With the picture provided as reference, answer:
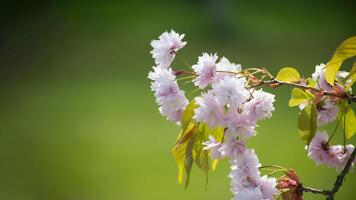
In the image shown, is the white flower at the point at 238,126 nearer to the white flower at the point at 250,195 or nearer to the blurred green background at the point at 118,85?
the white flower at the point at 250,195

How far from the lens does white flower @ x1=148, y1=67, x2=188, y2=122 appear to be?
0.57 metres

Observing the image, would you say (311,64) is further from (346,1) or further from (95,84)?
(346,1)

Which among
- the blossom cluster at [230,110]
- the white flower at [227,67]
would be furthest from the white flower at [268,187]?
the white flower at [227,67]

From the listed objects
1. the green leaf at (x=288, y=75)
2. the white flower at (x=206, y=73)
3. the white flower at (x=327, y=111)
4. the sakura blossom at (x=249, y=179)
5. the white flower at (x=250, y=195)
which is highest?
the white flower at (x=206, y=73)

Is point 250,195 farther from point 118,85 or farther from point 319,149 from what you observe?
point 118,85

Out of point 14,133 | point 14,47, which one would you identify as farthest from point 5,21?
point 14,133

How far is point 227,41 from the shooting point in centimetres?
407

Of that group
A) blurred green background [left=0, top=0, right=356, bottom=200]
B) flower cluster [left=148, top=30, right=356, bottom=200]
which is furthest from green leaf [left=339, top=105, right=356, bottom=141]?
blurred green background [left=0, top=0, right=356, bottom=200]

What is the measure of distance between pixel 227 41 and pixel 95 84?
1032mm

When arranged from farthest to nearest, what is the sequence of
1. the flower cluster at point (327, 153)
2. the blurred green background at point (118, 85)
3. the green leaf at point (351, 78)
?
the blurred green background at point (118, 85), the flower cluster at point (327, 153), the green leaf at point (351, 78)

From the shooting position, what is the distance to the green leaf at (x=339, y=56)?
1.75ft

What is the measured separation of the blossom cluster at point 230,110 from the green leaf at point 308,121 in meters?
0.03

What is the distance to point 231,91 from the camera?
0.51m

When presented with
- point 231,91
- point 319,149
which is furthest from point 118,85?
point 231,91
